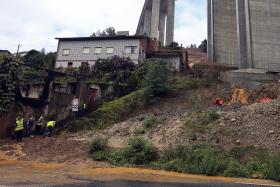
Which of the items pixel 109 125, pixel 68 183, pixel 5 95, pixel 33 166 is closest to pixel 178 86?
pixel 109 125

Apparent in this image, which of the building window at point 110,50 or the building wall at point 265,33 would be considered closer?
the building wall at point 265,33

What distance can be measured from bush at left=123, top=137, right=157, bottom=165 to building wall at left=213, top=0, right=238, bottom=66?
3006 centimetres

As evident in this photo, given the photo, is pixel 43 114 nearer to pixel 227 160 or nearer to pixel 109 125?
pixel 109 125

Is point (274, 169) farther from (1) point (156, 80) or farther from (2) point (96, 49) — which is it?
(2) point (96, 49)

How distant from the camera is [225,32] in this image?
152 ft

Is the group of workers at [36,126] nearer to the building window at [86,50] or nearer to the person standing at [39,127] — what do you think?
the person standing at [39,127]

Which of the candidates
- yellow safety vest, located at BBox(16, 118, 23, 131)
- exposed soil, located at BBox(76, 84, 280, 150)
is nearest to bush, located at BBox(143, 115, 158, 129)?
exposed soil, located at BBox(76, 84, 280, 150)

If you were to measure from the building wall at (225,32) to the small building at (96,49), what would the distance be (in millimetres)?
9643

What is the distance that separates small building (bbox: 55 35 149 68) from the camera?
4091 cm

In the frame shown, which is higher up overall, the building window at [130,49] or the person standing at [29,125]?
the building window at [130,49]

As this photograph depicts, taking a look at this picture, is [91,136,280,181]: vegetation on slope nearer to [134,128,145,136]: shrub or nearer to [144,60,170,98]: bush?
[134,128,145,136]: shrub

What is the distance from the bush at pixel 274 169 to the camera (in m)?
13.4

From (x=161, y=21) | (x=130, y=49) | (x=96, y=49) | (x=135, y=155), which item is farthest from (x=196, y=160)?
(x=161, y=21)

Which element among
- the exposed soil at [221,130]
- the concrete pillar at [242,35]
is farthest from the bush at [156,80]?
the concrete pillar at [242,35]
